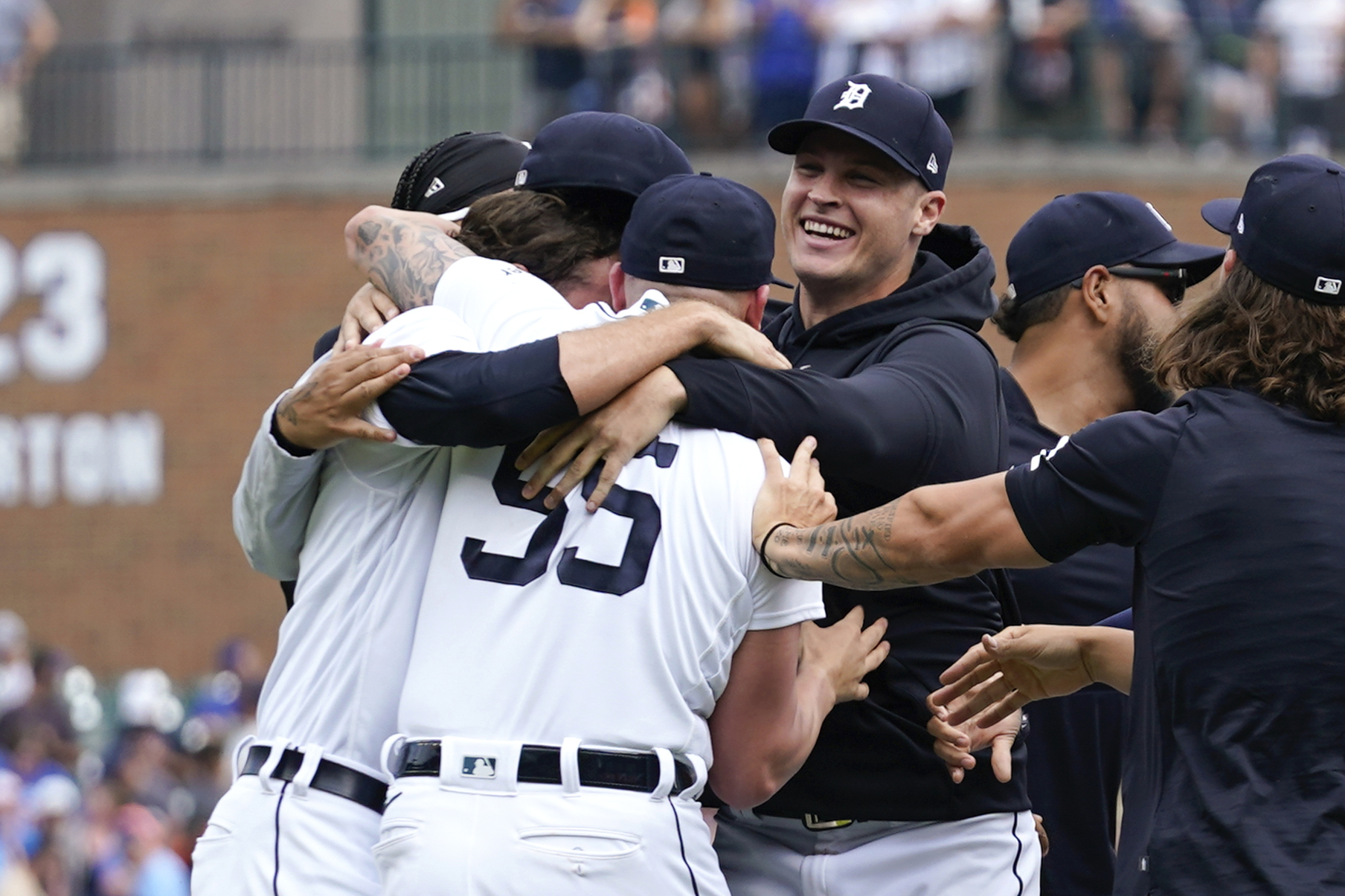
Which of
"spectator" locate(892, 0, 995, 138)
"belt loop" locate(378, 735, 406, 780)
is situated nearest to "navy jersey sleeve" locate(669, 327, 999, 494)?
"belt loop" locate(378, 735, 406, 780)

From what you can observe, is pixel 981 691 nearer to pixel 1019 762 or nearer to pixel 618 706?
pixel 1019 762

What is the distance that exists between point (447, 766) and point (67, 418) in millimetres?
15379

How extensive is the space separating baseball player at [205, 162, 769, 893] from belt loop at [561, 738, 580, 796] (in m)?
0.52

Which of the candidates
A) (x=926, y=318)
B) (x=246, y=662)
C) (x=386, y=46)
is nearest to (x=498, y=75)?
(x=386, y=46)

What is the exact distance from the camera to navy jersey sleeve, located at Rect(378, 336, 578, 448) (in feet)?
12.0

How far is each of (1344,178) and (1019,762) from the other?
62.3 inches

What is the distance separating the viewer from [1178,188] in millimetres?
16828

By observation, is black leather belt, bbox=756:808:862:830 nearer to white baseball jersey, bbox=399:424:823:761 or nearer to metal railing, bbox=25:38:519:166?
white baseball jersey, bbox=399:424:823:761

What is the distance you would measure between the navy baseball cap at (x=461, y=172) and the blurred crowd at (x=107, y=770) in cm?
793

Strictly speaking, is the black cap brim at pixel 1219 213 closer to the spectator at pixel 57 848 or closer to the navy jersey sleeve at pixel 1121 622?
the navy jersey sleeve at pixel 1121 622

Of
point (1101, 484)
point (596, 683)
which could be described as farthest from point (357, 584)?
point (1101, 484)

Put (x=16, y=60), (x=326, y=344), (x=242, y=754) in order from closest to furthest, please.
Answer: (x=242, y=754), (x=326, y=344), (x=16, y=60)

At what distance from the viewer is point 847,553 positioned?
12.2 ft

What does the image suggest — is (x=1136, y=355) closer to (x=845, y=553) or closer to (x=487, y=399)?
(x=845, y=553)
